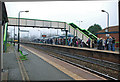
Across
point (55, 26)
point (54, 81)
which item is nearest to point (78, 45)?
point (55, 26)

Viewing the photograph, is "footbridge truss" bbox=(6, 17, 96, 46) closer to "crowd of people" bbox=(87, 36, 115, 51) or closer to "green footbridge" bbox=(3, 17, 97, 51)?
"green footbridge" bbox=(3, 17, 97, 51)

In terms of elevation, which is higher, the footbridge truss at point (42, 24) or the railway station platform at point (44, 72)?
the footbridge truss at point (42, 24)

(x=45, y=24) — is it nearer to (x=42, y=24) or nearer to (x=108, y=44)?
(x=42, y=24)

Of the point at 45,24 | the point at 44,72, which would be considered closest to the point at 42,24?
the point at 45,24

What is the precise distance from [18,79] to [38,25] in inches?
799

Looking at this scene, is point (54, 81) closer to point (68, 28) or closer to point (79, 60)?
point (79, 60)

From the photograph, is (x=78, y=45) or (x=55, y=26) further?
(x=55, y=26)

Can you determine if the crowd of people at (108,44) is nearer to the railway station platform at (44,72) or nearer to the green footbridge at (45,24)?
the railway station platform at (44,72)

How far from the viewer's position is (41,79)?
579 cm

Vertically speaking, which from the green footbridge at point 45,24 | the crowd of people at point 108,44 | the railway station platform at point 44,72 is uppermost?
the green footbridge at point 45,24

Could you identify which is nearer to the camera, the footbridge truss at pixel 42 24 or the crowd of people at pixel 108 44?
the crowd of people at pixel 108 44

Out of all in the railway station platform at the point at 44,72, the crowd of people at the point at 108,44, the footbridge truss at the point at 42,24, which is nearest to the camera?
the railway station platform at the point at 44,72

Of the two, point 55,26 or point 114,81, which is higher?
point 55,26

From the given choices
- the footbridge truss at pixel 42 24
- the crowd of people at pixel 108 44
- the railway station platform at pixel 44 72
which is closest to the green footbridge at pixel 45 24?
the footbridge truss at pixel 42 24
